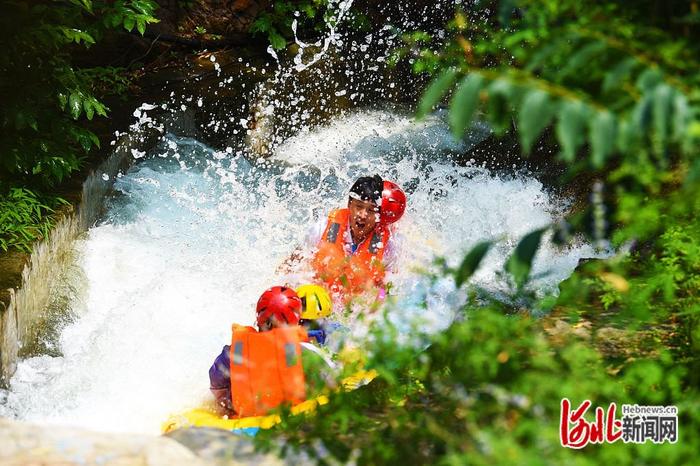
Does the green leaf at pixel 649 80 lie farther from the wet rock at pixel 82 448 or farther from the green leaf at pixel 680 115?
the wet rock at pixel 82 448

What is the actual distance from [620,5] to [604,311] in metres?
2.50

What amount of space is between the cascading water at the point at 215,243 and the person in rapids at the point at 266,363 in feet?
2.13

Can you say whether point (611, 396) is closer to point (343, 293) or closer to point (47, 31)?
point (343, 293)

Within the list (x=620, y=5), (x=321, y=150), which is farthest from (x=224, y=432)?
(x=321, y=150)

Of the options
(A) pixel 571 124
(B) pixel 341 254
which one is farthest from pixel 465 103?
(B) pixel 341 254

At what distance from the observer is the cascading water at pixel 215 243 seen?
5414 millimetres

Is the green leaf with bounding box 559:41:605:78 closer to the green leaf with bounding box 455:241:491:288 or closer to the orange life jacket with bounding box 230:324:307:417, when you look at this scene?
the green leaf with bounding box 455:241:491:288

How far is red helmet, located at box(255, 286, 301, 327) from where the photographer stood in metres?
4.45

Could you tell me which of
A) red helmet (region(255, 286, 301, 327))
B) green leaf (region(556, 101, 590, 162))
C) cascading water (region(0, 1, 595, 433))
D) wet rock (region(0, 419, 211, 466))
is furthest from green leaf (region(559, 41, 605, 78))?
red helmet (region(255, 286, 301, 327))

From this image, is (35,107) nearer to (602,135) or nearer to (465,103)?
(465,103)

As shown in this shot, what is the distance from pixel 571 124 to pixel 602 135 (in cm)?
7

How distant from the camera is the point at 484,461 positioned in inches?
78.8

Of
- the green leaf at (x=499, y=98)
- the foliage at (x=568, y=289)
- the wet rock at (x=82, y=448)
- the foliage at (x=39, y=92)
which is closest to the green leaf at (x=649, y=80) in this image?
the foliage at (x=568, y=289)

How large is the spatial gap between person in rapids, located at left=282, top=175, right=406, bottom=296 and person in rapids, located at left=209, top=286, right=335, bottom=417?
3.75 feet
